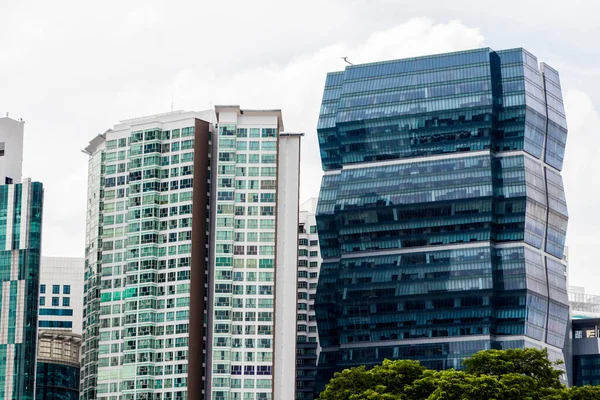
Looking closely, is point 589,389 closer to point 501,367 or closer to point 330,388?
point 501,367

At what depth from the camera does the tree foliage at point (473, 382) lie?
178375mm

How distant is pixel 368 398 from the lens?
185750mm

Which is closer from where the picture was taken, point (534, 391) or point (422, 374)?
point (534, 391)

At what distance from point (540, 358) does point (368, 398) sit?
858 inches

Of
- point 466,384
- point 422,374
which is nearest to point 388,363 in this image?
point 422,374

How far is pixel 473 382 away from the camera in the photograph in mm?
179750

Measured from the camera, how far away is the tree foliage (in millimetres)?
178375

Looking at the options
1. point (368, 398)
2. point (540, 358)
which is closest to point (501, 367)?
point (540, 358)

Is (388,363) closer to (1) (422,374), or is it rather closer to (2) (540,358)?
(1) (422,374)

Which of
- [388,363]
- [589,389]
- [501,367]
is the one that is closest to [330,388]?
[388,363]

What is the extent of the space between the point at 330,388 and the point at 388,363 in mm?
8191

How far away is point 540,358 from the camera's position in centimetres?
18750

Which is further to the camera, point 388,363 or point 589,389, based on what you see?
point 388,363

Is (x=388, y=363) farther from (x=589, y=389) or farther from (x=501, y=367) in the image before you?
(x=589, y=389)
